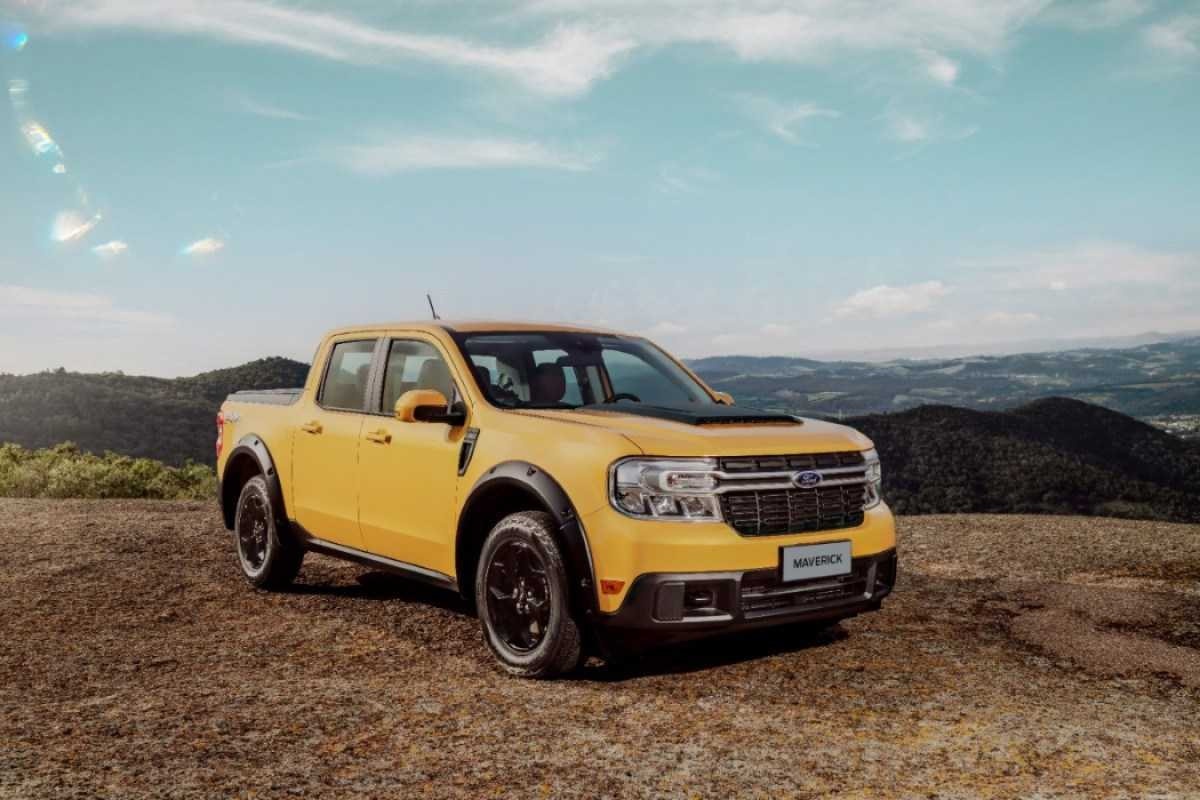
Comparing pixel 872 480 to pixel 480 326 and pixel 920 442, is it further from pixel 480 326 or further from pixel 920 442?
pixel 920 442

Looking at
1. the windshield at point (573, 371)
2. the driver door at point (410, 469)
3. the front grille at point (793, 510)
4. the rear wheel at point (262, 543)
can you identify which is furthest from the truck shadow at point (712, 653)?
the rear wheel at point (262, 543)

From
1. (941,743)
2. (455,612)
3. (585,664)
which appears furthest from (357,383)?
(941,743)

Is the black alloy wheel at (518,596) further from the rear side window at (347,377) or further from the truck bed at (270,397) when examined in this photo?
the truck bed at (270,397)

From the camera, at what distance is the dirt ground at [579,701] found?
3.94 m

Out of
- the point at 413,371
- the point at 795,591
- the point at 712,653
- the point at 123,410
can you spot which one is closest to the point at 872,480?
the point at 795,591

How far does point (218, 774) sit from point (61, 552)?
680 cm

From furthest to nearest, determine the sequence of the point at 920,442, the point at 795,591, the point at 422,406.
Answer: the point at 920,442
the point at 422,406
the point at 795,591

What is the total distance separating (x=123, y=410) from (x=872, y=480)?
6264 cm

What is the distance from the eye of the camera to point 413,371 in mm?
6414

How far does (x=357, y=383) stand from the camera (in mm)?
6898

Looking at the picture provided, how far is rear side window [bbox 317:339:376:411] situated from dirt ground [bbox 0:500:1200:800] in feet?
4.81

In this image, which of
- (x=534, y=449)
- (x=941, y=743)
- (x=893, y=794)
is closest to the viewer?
(x=893, y=794)

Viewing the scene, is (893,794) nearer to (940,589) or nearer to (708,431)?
(708,431)

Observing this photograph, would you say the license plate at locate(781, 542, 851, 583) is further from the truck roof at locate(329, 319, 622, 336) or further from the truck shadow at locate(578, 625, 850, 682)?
the truck roof at locate(329, 319, 622, 336)
